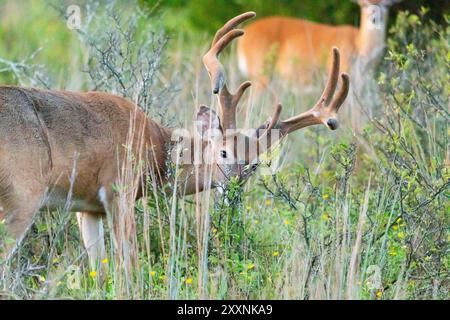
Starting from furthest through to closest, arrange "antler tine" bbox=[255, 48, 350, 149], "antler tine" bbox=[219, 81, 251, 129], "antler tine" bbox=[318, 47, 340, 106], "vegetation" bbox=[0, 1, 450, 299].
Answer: "antler tine" bbox=[219, 81, 251, 129] → "antler tine" bbox=[255, 48, 350, 149] → "antler tine" bbox=[318, 47, 340, 106] → "vegetation" bbox=[0, 1, 450, 299]

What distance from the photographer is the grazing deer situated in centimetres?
1160

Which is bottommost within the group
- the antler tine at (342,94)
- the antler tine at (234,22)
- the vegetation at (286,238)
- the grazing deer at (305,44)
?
the vegetation at (286,238)

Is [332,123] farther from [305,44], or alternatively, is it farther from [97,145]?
[305,44]

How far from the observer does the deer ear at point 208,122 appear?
698 cm

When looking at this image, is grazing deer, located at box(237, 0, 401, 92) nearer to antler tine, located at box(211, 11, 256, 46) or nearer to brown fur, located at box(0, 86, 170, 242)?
antler tine, located at box(211, 11, 256, 46)

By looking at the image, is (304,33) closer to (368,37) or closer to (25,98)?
(368,37)

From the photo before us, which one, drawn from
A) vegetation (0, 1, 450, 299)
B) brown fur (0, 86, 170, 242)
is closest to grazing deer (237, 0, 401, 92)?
vegetation (0, 1, 450, 299)

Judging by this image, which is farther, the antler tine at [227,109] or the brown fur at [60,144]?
the antler tine at [227,109]

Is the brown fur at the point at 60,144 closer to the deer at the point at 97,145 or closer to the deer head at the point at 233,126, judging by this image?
the deer at the point at 97,145

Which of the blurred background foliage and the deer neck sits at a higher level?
the blurred background foliage

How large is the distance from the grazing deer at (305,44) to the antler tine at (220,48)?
11.1ft

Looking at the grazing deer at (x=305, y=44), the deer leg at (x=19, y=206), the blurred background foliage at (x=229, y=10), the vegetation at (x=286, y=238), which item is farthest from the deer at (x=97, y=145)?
the blurred background foliage at (x=229, y=10)

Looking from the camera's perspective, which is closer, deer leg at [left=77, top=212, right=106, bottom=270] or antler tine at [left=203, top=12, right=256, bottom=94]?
deer leg at [left=77, top=212, right=106, bottom=270]
